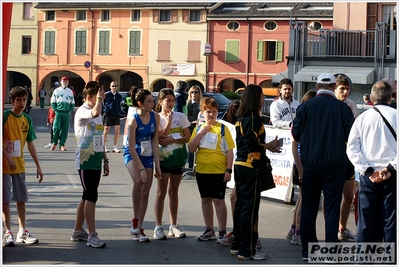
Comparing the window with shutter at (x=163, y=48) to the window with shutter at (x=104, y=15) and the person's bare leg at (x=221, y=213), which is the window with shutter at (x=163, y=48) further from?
the person's bare leg at (x=221, y=213)

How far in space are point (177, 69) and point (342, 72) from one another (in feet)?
113

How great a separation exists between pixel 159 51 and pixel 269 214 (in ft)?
176

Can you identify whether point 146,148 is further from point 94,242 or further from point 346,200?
point 346,200

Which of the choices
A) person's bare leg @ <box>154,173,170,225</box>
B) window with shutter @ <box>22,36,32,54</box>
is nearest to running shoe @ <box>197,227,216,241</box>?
person's bare leg @ <box>154,173,170,225</box>

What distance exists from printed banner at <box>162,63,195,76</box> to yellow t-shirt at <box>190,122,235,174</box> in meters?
54.4

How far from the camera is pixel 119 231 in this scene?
9.14 m

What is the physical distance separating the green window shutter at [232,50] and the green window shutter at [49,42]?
1584cm

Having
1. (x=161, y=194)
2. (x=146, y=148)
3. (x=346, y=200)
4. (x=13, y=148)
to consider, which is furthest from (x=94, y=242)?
(x=346, y=200)

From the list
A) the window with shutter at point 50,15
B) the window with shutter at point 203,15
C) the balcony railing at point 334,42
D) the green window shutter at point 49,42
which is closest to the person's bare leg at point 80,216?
the balcony railing at point 334,42

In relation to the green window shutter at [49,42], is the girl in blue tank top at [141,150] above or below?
below

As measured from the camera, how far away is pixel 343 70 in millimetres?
30250

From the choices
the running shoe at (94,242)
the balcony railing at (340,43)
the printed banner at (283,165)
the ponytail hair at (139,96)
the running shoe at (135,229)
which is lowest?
A: the running shoe at (94,242)

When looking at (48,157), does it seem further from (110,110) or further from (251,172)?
(251,172)

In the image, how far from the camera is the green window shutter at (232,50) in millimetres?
62250
